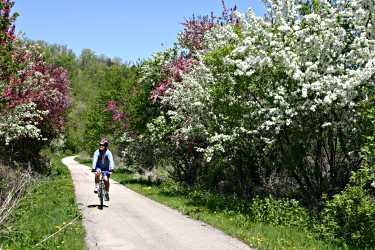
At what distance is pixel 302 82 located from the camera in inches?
506

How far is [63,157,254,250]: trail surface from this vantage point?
1032 centimetres

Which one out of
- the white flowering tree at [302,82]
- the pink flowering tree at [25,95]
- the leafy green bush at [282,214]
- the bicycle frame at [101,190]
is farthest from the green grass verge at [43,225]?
the white flowering tree at [302,82]

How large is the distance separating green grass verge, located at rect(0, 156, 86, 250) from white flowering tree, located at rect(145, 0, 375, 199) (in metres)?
5.47

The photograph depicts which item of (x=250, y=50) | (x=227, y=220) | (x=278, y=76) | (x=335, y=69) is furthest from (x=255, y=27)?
(x=227, y=220)

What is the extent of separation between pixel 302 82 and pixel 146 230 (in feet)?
19.0

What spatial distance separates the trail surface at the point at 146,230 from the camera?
10320 millimetres

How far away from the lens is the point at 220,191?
2245cm

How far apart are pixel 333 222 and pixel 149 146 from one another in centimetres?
1875

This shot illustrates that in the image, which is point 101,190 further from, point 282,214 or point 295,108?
point 295,108

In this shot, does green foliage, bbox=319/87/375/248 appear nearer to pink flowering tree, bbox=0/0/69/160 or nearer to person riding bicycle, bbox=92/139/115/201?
person riding bicycle, bbox=92/139/115/201

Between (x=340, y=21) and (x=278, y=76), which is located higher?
(x=340, y=21)

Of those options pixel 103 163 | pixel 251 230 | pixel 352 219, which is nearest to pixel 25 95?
pixel 103 163

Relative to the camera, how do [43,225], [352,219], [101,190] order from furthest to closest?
[101,190], [43,225], [352,219]

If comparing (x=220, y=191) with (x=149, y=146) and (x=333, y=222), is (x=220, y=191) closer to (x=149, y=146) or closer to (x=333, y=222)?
(x=149, y=146)
